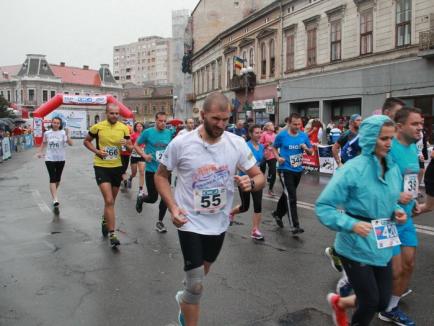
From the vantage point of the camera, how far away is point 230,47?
41.4 meters

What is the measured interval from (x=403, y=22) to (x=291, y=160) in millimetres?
17124

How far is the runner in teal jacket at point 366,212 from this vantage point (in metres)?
3.20

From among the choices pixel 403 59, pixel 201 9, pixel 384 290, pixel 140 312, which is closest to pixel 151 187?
pixel 140 312

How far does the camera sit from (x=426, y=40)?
65.3 feet

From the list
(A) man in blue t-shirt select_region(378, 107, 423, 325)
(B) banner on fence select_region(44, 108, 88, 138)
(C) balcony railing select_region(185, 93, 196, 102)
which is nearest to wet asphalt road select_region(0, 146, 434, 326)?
(A) man in blue t-shirt select_region(378, 107, 423, 325)

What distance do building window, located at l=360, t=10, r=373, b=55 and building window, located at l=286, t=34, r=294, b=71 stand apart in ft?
22.5

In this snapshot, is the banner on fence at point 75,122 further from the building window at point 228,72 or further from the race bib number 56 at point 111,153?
the race bib number 56 at point 111,153

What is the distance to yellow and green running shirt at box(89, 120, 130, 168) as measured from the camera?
701 cm

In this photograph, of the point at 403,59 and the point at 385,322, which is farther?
the point at 403,59

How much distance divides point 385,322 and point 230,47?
1532 inches

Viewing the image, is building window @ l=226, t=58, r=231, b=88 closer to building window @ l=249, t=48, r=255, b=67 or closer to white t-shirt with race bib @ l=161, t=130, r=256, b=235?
building window @ l=249, t=48, r=255, b=67

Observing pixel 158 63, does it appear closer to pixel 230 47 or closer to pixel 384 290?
pixel 230 47

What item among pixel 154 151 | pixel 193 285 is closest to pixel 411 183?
pixel 193 285

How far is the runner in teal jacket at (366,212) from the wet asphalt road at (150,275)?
0.99m
